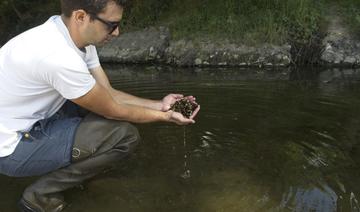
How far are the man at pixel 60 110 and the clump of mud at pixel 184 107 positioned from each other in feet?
1.14

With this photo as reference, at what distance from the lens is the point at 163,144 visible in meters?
5.08

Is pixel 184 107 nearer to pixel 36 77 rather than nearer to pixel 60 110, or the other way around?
pixel 60 110

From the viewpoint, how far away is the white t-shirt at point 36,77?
9.67ft

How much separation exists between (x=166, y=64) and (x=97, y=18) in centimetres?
899

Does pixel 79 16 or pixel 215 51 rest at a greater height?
pixel 79 16

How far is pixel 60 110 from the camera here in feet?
11.9

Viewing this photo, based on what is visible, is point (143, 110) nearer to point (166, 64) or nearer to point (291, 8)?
point (166, 64)

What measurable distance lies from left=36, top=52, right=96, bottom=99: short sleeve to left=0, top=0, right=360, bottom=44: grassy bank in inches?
356

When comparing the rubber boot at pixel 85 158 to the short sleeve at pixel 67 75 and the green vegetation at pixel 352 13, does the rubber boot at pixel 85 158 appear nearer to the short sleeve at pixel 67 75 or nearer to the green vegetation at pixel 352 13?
the short sleeve at pixel 67 75

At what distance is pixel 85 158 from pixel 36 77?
2.44ft

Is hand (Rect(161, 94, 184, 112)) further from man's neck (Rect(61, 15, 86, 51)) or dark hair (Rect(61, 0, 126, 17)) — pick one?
dark hair (Rect(61, 0, 126, 17))

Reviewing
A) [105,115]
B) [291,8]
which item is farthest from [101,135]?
[291,8]

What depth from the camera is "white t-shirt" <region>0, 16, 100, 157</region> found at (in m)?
2.95

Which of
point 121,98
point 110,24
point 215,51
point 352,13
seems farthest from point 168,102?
point 352,13
